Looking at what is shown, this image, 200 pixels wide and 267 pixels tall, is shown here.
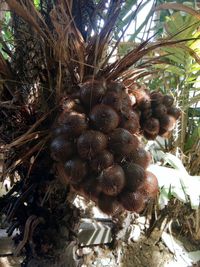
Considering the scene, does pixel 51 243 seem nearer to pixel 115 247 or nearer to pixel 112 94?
pixel 112 94

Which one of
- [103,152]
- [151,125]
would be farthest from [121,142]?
[151,125]

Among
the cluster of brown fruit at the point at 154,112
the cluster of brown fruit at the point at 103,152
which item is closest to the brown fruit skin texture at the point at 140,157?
the cluster of brown fruit at the point at 103,152

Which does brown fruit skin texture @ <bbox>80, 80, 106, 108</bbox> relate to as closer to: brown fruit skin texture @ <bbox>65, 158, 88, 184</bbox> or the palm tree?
the palm tree

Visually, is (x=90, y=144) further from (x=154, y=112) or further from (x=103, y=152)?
(x=154, y=112)

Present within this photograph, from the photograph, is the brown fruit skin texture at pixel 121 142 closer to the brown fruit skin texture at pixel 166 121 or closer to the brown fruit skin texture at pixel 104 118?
the brown fruit skin texture at pixel 104 118

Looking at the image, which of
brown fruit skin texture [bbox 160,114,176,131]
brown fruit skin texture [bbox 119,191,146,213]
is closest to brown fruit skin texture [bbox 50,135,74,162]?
brown fruit skin texture [bbox 119,191,146,213]

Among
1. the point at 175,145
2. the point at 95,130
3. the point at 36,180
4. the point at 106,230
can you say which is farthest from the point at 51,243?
the point at 175,145
